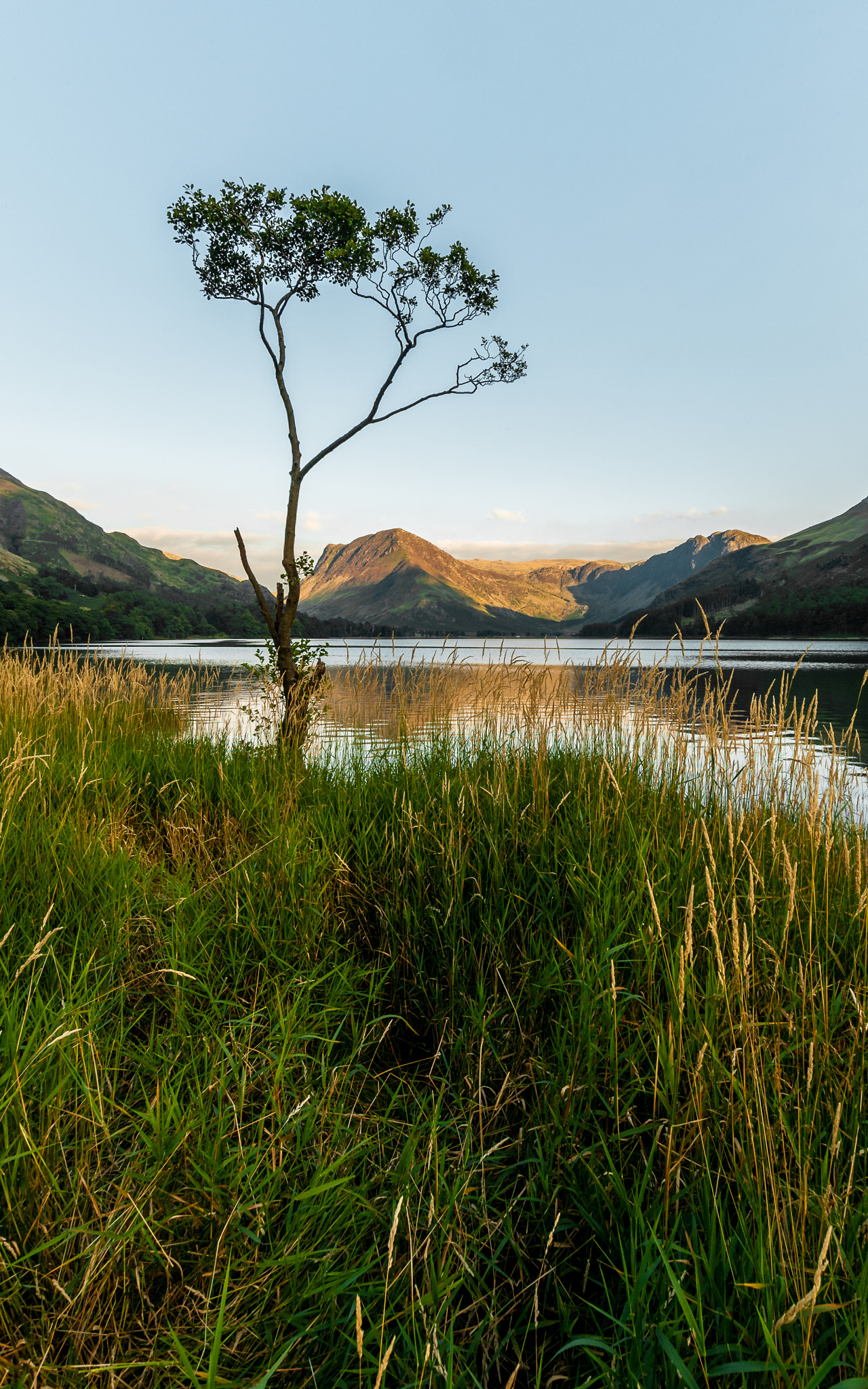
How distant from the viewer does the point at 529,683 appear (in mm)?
6453

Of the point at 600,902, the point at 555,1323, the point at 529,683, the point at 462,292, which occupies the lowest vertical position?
the point at 555,1323

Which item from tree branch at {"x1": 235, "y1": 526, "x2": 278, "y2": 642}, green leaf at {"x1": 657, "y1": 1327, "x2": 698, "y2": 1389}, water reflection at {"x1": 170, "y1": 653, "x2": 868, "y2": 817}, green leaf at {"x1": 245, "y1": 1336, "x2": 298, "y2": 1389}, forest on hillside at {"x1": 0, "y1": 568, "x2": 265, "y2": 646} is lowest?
green leaf at {"x1": 245, "y1": 1336, "x2": 298, "y2": 1389}

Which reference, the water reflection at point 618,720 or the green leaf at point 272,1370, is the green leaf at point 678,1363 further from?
the water reflection at point 618,720

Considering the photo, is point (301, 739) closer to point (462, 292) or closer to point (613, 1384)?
point (613, 1384)

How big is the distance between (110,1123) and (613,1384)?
1737 millimetres

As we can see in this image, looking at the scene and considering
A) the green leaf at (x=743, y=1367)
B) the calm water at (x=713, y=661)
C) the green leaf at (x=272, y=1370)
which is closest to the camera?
the green leaf at (x=743, y=1367)

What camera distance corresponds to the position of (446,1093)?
293 cm

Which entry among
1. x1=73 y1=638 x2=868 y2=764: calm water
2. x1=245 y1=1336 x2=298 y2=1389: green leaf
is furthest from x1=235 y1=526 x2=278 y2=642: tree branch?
x1=245 y1=1336 x2=298 y2=1389: green leaf

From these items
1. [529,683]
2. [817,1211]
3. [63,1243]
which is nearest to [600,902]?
[817,1211]

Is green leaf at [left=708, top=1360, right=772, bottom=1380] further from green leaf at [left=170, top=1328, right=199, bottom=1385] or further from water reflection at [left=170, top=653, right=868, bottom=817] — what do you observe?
water reflection at [left=170, top=653, right=868, bottom=817]

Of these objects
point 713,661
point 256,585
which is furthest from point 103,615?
point 256,585

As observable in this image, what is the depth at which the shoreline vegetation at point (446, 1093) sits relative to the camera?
164 centimetres

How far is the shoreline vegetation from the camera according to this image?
1.64 meters

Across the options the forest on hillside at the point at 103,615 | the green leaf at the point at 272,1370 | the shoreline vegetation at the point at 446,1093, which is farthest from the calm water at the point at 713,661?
the forest on hillside at the point at 103,615
